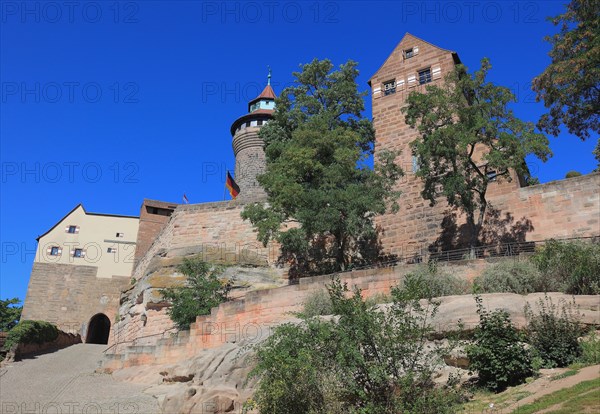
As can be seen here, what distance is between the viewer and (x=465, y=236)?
21.9 m

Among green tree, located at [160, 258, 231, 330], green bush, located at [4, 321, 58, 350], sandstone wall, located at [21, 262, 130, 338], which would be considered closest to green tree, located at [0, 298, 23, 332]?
sandstone wall, located at [21, 262, 130, 338]

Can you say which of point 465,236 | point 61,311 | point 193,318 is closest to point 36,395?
point 193,318

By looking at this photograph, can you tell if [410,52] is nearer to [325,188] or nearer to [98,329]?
[325,188]

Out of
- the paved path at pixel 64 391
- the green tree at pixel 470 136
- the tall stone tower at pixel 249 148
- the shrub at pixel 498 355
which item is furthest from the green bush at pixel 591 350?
the tall stone tower at pixel 249 148

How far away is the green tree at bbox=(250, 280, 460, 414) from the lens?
8.72 m

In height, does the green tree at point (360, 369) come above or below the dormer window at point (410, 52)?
below

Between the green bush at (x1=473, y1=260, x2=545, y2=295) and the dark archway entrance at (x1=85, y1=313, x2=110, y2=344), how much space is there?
3279 cm

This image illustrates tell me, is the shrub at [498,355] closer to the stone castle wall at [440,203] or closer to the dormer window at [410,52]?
the stone castle wall at [440,203]

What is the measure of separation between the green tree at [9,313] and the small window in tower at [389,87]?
35.3 m

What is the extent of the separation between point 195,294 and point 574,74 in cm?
1654

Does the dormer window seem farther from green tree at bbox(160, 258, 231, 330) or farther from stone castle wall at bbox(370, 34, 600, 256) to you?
green tree at bbox(160, 258, 231, 330)

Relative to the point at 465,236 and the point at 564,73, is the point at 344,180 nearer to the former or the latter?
the point at 465,236

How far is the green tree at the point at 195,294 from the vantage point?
2061 centimetres

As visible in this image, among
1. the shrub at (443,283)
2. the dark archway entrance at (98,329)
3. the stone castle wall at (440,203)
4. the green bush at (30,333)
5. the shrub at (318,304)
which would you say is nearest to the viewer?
the shrub at (443,283)
